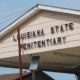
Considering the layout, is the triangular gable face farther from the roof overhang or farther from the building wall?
the roof overhang

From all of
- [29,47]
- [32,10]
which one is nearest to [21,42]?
[29,47]

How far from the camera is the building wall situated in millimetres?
15188

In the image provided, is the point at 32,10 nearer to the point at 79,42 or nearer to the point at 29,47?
the point at 29,47

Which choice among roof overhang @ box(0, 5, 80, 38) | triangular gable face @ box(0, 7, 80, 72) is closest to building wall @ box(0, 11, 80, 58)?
triangular gable face @ box(0, 7, 80, 72)

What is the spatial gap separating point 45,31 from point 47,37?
0.30 m

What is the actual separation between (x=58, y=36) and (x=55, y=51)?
2.87 feet

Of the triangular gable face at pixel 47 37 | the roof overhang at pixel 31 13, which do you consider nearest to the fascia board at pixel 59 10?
the roof overhang at pixel 31 13

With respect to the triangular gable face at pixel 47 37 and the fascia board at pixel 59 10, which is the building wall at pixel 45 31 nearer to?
the triangular gable face at pixel 47 37

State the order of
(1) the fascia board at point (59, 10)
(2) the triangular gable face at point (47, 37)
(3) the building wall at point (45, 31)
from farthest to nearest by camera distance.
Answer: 1. (2) the triangular gable face at point (47, 37)
2. (3) the building wall at point (45, 31)
3. (1) the fascia board at point (59, 10)

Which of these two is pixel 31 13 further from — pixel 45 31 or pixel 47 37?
pixel 47 37

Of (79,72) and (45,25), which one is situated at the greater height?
(45,25)

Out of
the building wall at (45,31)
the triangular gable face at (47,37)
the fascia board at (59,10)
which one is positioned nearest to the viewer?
the fascia board at (59,10)

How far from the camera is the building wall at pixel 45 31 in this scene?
1519 cm

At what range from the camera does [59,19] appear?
620 inches
